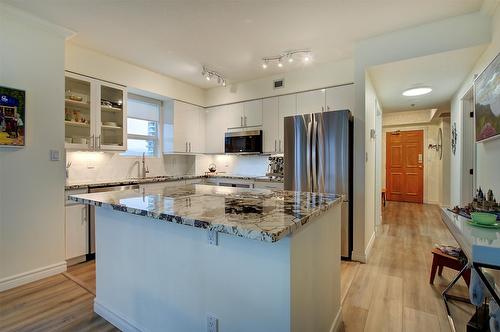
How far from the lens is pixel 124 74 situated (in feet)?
11.7

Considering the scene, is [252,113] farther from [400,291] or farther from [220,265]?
[220,265]

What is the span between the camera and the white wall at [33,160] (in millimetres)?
2318

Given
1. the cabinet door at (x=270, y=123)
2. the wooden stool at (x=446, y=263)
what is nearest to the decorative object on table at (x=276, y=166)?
the cabinet door at (x=270, y=123)

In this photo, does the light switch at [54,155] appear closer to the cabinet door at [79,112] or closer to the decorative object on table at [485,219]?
the cabinet door at [79,112]

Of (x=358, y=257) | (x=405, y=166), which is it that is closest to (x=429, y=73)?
(x=358, y=257)

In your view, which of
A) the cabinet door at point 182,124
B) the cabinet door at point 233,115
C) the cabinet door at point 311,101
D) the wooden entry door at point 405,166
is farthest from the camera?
the wooden entry door at point 405,166

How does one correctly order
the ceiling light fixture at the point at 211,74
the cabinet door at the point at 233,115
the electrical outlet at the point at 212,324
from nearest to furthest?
the electrical outlet at the point at 212,324 < the ceiling light fixture at the point at 211,74 < the cabinet door at the point at 233,115

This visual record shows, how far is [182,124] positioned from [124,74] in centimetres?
123

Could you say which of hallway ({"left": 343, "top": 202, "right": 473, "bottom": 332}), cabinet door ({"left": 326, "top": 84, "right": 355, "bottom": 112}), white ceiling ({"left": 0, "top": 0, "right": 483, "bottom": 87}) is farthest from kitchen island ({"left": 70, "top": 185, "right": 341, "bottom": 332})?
cabinet door ({"left": 326, "top": 84, "right": 355, "bottom": 112})

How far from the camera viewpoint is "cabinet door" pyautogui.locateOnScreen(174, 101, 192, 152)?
14.4 feet

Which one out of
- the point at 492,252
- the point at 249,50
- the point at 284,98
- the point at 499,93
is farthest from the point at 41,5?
the point at 499,93

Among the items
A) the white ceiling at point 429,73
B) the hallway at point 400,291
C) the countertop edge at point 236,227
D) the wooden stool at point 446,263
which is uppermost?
the white ceiling at point 429,73

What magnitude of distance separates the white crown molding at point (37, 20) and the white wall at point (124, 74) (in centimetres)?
34

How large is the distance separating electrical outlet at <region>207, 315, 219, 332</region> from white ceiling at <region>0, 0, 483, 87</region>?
2.47 m
